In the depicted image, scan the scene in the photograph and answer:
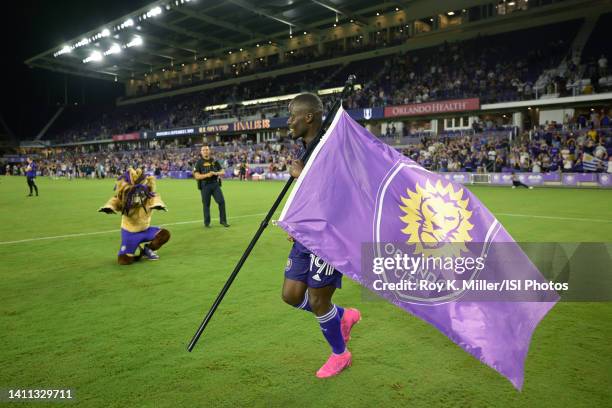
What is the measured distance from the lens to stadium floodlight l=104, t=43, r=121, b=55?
50.2m

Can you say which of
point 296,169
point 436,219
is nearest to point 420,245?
point 436,219

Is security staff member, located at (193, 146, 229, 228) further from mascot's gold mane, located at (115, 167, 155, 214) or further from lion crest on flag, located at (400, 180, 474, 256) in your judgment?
lion crest on flag, located at (400, 180, 474, 256)

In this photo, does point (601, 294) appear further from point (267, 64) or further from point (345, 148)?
point (267, 64)

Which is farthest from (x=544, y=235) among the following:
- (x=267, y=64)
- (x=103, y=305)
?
(x=267, y=64)

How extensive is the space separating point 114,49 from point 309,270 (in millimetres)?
57312

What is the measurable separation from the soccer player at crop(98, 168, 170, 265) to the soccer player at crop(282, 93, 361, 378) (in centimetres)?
440

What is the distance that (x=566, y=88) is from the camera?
26250mm

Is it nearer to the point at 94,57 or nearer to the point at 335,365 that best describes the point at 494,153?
the point at 335,365

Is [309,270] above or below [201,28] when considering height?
below

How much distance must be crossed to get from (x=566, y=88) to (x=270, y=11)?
26.7 metres

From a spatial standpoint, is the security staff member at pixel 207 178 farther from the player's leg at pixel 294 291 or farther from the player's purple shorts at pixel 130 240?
the player's leg at pixel 294 291

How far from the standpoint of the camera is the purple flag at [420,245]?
2.77 m

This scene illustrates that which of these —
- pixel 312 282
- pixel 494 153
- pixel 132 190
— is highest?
pixel 494 153

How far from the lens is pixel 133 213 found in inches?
269
